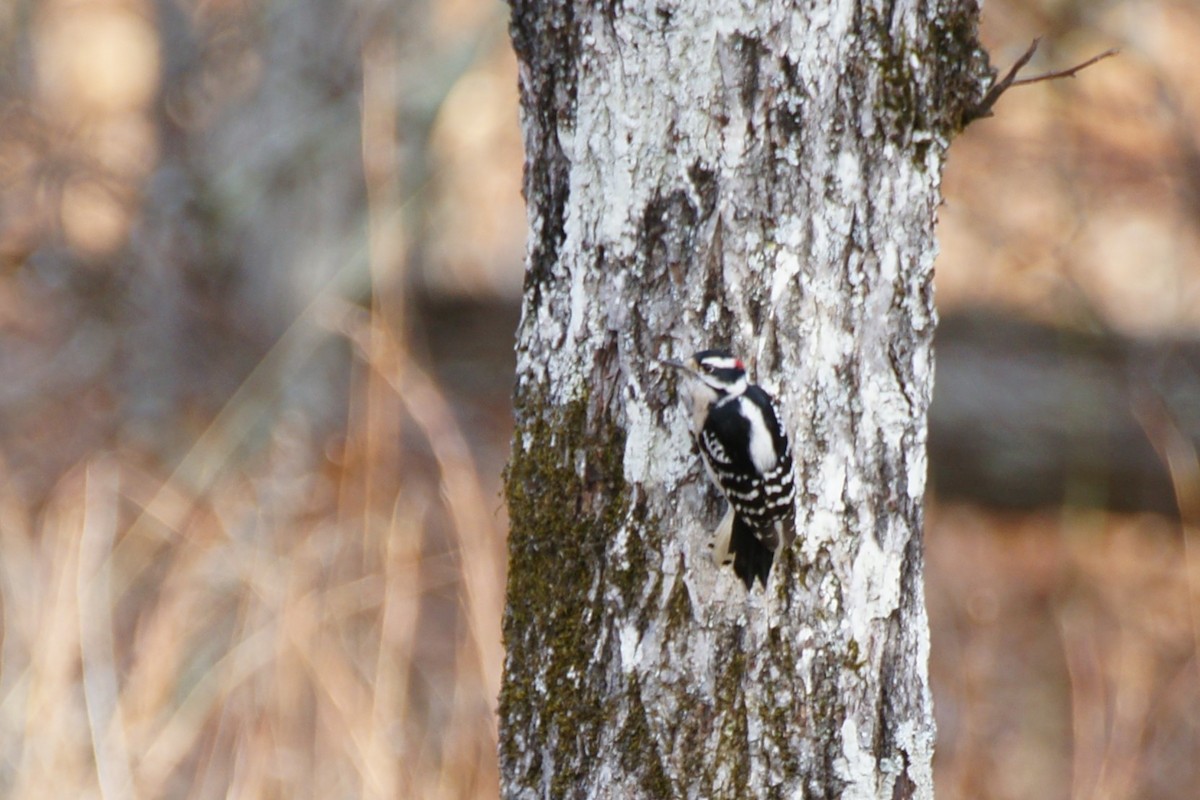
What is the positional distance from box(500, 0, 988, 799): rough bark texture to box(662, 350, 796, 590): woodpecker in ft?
0.12

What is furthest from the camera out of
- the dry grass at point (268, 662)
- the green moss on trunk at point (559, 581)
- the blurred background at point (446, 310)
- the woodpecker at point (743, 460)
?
the blurred background at point (446, 310)

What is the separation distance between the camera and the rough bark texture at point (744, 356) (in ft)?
6.05

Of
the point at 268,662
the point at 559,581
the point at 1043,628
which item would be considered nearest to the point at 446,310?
the point at 1043,628

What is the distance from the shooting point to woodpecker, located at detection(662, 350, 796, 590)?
→ 5.78ft

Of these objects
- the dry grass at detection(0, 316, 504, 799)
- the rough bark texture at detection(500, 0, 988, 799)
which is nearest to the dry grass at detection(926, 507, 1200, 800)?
the dry grass at detection(0, 316, 504, 799)

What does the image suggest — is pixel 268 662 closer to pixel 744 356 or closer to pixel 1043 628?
pixel 744 356

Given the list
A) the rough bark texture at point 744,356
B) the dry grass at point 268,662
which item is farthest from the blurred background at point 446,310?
the rough bark texture at point 744,356

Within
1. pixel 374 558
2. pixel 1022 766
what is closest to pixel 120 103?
pixel 374 558

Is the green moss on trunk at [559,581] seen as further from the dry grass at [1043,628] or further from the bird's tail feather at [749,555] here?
the dry grass at [1043,628]

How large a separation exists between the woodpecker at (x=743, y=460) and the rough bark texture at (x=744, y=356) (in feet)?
0.12

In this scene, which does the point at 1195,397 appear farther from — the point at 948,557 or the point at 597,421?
the point at 597,421

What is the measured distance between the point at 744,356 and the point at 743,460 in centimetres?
19

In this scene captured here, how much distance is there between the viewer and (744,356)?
1.86 meters

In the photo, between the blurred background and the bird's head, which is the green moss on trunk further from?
the blurred background
